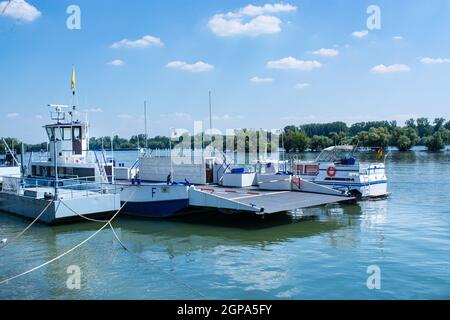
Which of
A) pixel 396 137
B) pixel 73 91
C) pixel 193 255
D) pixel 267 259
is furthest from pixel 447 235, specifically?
pixel 396 137

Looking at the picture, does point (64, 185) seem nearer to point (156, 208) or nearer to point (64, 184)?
point (64, 184)

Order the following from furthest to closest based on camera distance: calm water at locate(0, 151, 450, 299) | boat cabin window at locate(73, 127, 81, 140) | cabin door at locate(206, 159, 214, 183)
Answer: boat cabin window at locate(73, 127, 81, 140), cabin door at locate(206, 159, 214, 183), calm water at locate(0, 151, 450, 299)

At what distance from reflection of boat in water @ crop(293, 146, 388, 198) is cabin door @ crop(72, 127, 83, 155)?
598 inches

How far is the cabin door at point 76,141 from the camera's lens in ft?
86.3

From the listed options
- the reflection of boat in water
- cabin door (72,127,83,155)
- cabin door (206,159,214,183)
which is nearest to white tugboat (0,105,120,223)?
cabin door (72,127,83,155)

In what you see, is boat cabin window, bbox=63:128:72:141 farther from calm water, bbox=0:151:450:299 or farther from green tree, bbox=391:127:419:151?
green tree, bbox=391:127:419:151

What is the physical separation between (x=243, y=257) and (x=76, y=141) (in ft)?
53.2

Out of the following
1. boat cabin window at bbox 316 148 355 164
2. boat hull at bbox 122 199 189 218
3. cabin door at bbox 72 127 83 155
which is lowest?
boat hull at bbox 122 199 189 218

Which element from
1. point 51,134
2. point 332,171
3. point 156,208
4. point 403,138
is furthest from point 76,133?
point 403,138

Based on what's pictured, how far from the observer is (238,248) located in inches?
602

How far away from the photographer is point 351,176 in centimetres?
2819

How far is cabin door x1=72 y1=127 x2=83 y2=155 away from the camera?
86.3 ft

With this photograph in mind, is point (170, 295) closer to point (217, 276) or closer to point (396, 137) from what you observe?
point (217, 276)

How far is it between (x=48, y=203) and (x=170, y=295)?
10884mm
